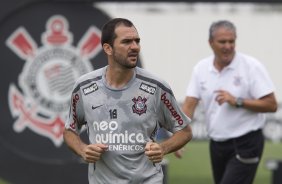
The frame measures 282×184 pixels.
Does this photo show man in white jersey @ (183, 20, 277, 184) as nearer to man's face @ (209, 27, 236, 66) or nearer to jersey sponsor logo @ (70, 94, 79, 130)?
man's face @ (209, 27, 236, 66)

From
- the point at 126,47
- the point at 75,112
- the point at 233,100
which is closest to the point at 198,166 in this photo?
the point at 233,100

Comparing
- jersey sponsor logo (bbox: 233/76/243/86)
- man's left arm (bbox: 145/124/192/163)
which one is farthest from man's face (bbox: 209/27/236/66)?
man's left arm (bbox: 145/124/192/163)

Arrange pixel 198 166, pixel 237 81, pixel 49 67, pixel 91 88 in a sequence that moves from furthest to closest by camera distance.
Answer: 1. pixel 198 166
2. pixel 49 67
3. pixel 237 81
4. pixel 91 88

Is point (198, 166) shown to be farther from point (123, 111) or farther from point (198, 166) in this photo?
point (123, 111)

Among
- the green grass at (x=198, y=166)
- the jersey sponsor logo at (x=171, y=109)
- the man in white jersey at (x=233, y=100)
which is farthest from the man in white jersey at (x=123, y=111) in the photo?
the green grass at (x=198, y=166)

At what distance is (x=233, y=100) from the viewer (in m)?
7.97

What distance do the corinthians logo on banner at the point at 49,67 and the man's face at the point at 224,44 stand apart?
224 cm

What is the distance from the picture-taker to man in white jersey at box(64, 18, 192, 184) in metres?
6.06

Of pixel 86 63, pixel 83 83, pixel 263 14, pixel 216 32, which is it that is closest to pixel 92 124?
pixel 83 83

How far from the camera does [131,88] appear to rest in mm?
6105

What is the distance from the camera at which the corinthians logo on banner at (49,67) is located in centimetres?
1003

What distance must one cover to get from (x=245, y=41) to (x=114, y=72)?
4.69 metres

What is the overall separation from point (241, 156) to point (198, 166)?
3974 millimetres

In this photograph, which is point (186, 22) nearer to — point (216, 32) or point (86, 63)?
point (86, 63)
